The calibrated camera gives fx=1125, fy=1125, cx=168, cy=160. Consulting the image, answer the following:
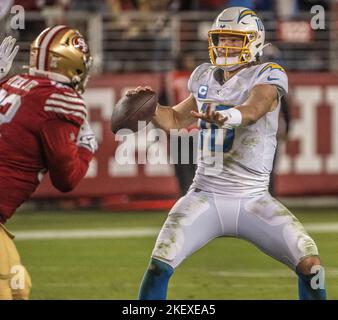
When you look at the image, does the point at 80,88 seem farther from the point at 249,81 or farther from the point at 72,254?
the point at 72,254

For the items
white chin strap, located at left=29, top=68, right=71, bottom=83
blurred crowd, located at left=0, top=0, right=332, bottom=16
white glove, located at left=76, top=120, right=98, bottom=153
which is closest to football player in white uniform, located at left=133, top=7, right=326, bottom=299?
white glove, located at left=76, top=120, right=98, bottom=153

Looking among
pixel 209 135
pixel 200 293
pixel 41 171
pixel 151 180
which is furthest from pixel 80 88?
pixel 151 180

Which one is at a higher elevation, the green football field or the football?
the football

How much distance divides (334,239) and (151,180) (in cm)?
260

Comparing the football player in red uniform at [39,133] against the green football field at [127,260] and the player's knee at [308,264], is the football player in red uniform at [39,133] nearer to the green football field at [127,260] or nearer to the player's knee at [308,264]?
the player's knee at [308,264]

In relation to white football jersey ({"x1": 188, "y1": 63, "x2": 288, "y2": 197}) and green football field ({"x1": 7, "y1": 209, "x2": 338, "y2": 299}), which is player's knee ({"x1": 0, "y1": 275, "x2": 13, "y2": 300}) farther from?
green football field ({"x1": 7, "y1": 209, "x2": 338, "y2": 299})

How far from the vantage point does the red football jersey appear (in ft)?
15.8

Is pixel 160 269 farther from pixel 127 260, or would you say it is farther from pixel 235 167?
pixel 127 260

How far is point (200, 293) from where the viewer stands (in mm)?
7020

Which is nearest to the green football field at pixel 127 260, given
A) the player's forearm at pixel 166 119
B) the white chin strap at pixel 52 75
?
the player's forearm at pixel 166 119

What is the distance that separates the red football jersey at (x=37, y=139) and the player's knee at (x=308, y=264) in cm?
114

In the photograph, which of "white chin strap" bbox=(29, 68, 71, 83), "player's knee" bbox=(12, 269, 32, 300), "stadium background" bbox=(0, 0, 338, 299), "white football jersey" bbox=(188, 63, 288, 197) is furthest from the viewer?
"stadium background" bbox=(0, 0, 338, 299)

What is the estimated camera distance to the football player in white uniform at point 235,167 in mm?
5254

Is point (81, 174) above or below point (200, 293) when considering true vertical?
above
